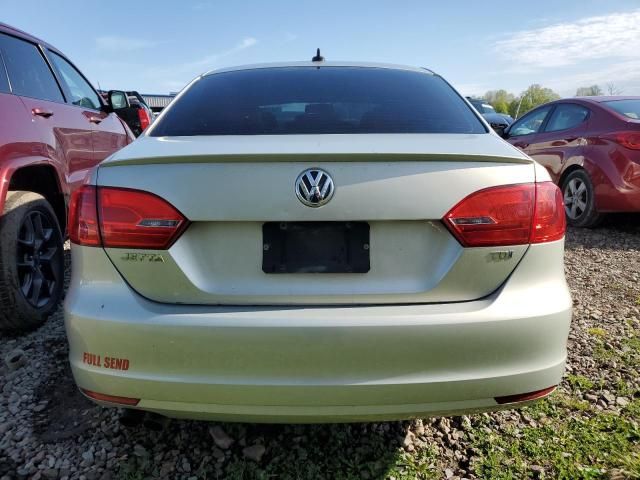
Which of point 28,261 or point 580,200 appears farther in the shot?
point 580,200

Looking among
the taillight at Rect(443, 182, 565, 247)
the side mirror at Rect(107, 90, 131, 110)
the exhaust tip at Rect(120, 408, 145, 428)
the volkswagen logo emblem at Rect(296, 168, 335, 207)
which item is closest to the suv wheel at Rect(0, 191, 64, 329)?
the exhaust tip at Rect(120, 408, 145, 428)

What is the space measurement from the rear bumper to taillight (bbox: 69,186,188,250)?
74mm

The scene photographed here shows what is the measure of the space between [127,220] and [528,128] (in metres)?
6.77

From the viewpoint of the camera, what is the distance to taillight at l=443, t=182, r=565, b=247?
1569 mm

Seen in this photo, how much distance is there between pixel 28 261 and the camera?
306 centimetres

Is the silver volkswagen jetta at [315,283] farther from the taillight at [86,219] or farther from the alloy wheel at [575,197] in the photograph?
the alloy wheel at [575,197]

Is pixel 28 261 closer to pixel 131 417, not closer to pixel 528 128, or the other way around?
pixel 131 417

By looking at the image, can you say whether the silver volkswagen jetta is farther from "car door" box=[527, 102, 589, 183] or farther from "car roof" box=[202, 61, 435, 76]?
"car door" box=[527, 102, 589, 183]

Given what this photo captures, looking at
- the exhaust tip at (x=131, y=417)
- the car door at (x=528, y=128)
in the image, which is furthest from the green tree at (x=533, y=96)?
the exhaust tip at (x=131, y=417)

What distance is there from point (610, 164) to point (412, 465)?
4.59m

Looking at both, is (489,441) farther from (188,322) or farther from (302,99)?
(302,99)

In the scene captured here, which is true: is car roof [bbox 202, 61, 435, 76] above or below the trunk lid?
above

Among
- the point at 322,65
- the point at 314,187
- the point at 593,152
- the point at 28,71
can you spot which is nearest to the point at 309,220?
the point at 314,187

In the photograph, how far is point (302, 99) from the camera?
90.7 inches
